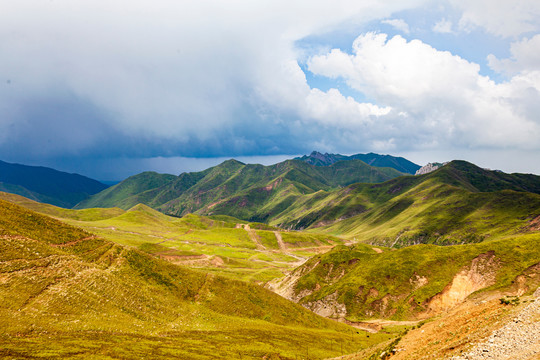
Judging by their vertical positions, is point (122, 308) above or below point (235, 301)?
above

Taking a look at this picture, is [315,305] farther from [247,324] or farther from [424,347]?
[424,347]

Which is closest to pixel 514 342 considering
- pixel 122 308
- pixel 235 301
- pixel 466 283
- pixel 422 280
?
pixel 122 308

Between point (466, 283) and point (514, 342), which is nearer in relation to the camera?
point (514, 342)

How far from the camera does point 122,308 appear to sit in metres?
55.1

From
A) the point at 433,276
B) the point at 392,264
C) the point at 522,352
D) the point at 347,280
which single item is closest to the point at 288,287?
the point at 347,280

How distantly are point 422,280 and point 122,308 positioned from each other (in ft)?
316

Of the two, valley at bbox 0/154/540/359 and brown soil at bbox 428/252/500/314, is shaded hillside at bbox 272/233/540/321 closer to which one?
brown soil at bbox 428/252/500/314

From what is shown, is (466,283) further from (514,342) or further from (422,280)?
(514,342)

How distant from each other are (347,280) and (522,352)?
9496 cm

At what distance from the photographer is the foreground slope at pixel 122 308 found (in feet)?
132

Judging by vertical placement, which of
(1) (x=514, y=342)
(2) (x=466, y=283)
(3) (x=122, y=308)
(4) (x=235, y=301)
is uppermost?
(1) (x=514, y=342)

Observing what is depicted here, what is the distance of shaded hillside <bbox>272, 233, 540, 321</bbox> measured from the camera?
293 ft

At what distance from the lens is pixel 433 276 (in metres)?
98.5

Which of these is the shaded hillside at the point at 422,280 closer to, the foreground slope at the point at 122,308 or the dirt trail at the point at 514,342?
the foreground slope at the point at 122,308
